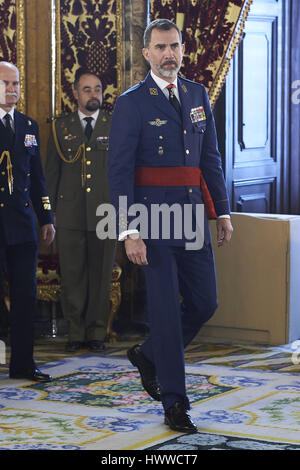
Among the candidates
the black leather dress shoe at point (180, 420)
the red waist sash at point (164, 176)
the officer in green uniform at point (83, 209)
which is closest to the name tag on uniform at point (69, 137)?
the officer in green uniform at point (83, 209)

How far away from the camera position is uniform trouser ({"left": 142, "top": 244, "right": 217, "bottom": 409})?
389 centimetres

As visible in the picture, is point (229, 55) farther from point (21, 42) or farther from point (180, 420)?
point (180, 420)

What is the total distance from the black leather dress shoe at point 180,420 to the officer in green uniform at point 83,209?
6.54 feet

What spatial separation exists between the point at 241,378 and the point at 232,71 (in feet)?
8.26

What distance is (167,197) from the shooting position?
13.0 feet

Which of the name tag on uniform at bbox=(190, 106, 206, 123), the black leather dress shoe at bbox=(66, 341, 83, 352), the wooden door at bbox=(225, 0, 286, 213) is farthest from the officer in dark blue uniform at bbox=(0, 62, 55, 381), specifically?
the wooden door at bbox=(225, 0, 286, 213)

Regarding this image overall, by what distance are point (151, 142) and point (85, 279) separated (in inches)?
82.7

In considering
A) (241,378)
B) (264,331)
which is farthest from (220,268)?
(241,378)

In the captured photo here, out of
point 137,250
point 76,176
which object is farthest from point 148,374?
point 76,176

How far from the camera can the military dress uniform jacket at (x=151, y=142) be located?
153 inches

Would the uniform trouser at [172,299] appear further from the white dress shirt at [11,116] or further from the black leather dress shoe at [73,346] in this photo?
the black leather dress shoe at [73,346]
